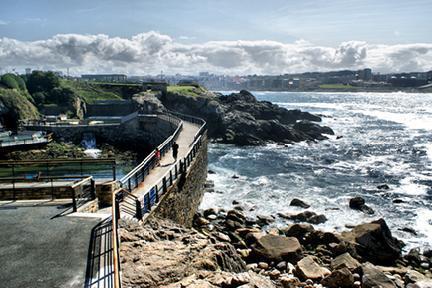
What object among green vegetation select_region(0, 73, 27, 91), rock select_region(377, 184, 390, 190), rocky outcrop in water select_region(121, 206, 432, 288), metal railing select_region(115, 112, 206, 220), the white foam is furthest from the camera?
green vegetation select_region(0, 73, 27, 91)

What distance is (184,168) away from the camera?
22.5m

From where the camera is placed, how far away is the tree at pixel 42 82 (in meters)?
74.4

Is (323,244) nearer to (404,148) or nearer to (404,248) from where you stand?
(404,248)

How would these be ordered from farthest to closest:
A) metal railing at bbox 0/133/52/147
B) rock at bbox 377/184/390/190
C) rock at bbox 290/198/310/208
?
metal railing at bbox 0/133/52/147 → rock at bbox 377/184/390/190 → rock at bbox 290/198/310/208

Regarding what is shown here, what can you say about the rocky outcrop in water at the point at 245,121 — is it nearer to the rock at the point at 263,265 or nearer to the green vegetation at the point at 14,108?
the green vegetation at the point at 14,108

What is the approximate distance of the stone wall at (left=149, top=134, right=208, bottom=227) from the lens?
58.8 feet

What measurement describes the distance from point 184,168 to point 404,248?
1375 centimetres

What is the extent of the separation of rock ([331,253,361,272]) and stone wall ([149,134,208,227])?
807cm

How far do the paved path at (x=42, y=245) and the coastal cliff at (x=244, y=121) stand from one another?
46.4 metres

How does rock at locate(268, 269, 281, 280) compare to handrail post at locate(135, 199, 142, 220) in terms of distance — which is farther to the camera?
rock at locate(268, 269, 281, 280)

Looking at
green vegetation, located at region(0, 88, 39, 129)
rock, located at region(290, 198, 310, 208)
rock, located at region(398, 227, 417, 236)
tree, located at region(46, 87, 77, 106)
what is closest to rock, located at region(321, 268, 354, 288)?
rock, located at region(398, 227, 417, 236)

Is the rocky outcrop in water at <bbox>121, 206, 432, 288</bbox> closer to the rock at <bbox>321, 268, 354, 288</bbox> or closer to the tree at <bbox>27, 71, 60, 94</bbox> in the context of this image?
the rock at <bbox>321, 268, 354, 288</bbox>

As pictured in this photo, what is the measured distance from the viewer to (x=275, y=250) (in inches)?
715

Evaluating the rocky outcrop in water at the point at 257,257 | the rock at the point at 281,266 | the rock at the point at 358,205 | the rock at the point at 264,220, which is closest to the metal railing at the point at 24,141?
the rocky outcrop in water at the point at 257,257
